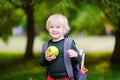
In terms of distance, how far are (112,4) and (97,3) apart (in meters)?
0.67

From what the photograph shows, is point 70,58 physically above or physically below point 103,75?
above

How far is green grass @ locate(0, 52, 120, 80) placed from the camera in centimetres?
1084

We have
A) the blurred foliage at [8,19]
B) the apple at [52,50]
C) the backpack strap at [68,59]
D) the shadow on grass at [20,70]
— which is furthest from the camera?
the blurred foliage at [8,19]

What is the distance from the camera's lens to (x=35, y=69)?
12.7 meters

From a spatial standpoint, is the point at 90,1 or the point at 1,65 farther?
the point at 1,65

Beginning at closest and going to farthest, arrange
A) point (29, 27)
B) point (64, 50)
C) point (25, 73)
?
point (64, 50) < point (25, 73) < point (29, 27)

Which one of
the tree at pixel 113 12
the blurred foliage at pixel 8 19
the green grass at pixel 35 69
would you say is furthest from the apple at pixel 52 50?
the blurred foliage at pixel 8 19

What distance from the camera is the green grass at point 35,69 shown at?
35.6 feet

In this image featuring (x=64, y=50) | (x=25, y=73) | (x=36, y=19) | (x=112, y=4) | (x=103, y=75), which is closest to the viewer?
(x=64, y=50)

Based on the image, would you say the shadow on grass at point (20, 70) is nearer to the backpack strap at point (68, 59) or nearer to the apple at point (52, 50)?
the backpack strap at point (68, 59)

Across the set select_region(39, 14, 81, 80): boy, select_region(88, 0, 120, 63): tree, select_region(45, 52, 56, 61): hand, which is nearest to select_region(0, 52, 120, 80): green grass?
select_region(88, 0, 120, 63): tree

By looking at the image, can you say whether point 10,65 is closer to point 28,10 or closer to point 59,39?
point 28,10

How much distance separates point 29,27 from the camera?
1510 cm

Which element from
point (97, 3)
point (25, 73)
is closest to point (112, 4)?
point (97, 3)
